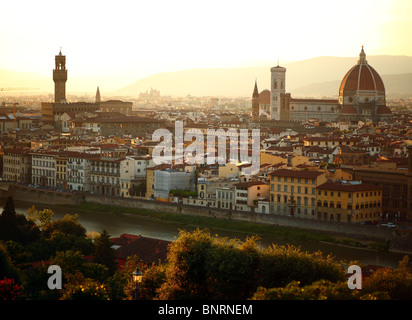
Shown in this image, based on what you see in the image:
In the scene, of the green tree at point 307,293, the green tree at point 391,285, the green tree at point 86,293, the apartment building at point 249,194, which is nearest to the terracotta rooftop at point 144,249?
Answer: the green tree at point 391,285

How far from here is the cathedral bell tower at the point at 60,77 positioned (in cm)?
5828

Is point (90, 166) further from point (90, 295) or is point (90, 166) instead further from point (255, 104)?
point (255, 104)

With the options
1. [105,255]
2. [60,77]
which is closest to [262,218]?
[105,255]

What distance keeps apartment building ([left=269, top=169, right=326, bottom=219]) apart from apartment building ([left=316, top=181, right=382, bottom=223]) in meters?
0.22

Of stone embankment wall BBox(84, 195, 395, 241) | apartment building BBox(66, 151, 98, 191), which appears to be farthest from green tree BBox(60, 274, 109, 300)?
apartment building BBox(66, 151, 98, 191)

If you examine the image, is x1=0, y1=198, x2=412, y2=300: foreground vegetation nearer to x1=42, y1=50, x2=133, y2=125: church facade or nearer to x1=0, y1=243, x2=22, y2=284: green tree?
x1=0, y1=243, x2=22, y2=284: green tree

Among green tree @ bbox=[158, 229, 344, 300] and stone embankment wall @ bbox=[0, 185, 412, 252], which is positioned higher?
green tree @ bbox=[158, 229, 344, 300]

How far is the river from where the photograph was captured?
1734cm

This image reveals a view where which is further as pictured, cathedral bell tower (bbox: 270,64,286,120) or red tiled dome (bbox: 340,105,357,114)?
cathedral bell tower (bbox: 270,64,286,120)

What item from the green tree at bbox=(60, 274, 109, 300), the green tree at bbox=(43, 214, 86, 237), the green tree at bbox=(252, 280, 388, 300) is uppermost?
the green tree at bbox=(252, 280, 388, 300)

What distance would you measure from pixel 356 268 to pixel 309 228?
7.73 m

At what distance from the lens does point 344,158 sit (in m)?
25.8

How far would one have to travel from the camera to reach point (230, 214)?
22.1 m

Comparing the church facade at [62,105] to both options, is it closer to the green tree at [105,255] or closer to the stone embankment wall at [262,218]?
the stone embankment wall at [262,218]
